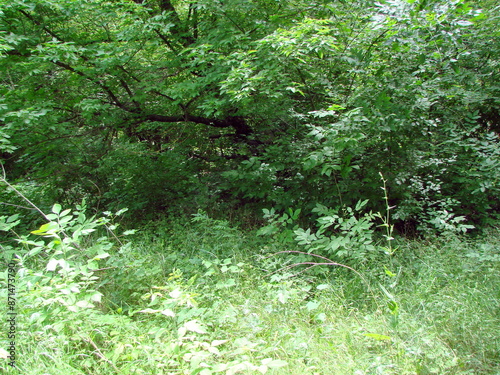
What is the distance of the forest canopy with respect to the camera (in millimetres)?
3258

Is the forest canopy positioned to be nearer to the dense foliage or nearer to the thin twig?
the dense foliage

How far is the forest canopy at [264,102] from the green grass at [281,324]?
3.37 ft

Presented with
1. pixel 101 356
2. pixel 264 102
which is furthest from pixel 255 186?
pixel 101 356

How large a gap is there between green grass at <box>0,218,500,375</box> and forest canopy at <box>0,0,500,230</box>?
103 cm

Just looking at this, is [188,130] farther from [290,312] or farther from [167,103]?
[290,312]

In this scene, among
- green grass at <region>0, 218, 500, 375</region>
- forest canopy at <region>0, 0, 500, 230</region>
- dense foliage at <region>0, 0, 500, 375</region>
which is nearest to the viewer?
green grass at <region>0, 218, 500, 375</region>

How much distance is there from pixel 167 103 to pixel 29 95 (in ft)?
5.87

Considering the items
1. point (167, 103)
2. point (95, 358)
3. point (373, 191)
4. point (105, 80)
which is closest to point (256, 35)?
point (167, 103)

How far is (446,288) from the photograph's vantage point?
2.59 metres

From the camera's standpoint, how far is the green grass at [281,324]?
180cm

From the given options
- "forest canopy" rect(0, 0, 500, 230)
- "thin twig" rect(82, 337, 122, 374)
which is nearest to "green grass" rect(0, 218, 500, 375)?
"thin twig" rect(82, 337, 122, 374)

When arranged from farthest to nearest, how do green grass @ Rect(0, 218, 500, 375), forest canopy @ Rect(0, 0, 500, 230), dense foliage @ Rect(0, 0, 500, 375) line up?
forest canopy @ Rect(0, 0, 500, 230), dense foliage @ Rect(0, 0, 500, 375), green grass @ Rect(0, 218, 500, 375)

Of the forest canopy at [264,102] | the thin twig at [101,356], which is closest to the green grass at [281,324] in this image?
the thin twig at [101,356]

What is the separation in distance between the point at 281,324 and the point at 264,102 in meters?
2.72
